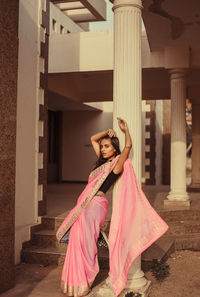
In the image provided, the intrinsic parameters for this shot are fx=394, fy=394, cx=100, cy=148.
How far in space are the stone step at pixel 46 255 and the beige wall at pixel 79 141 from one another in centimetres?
947

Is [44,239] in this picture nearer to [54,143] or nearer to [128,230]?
[128,230]

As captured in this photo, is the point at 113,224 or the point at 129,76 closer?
the point at 113,224

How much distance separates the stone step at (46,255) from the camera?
5.64 m

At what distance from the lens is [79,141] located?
15.6 meters

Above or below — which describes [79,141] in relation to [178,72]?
below

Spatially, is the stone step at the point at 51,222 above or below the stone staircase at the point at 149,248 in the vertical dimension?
above

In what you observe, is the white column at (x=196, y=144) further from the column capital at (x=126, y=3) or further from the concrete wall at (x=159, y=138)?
the column capital at (x=126, y=3)

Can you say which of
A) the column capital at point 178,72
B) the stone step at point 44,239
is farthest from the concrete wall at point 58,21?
the stone step at point 44,239

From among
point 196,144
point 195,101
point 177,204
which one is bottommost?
point 177,204

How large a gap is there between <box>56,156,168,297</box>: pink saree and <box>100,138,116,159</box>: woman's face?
0.38 ft

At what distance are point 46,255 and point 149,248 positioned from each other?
4.96 feet

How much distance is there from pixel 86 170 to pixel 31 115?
365 inches

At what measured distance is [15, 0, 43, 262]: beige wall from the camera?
233 inches

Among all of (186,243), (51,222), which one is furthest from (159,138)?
(51,222)
